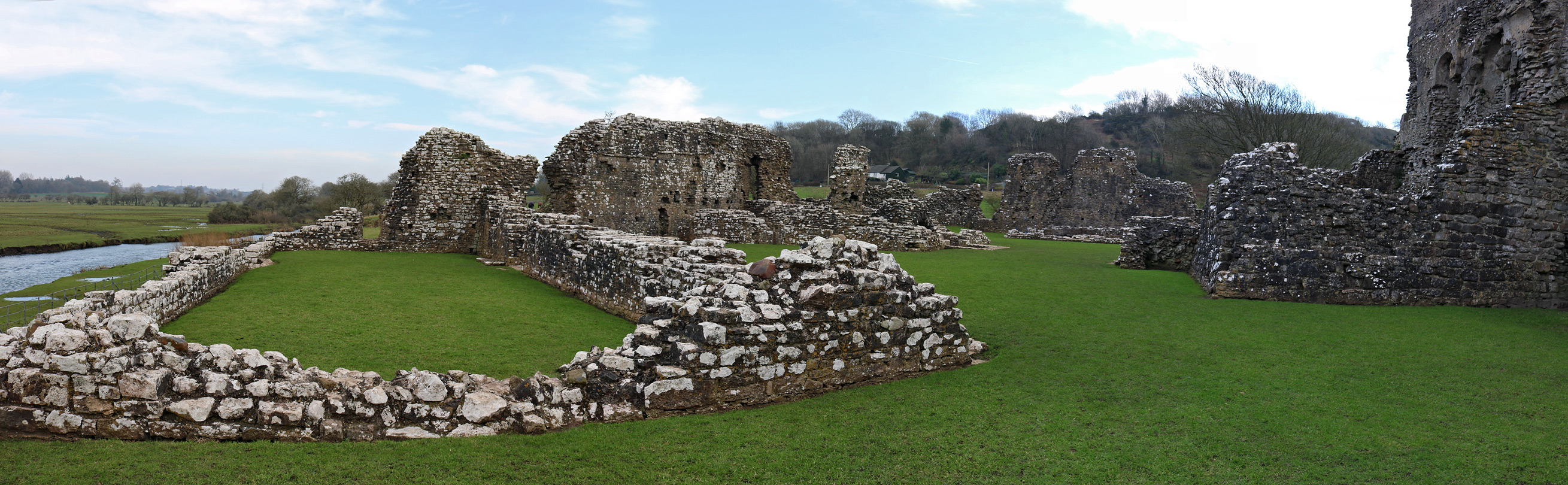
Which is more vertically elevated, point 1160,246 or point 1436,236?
point 1436,236

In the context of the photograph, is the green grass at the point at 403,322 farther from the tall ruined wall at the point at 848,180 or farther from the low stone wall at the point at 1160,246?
the tall ruined wall at the point at 848,180

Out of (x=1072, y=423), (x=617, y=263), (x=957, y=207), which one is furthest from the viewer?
(x=957, y=207)

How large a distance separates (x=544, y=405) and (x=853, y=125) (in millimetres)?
76415

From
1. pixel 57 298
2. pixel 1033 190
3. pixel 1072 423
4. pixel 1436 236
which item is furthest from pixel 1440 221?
pixel 1033 190

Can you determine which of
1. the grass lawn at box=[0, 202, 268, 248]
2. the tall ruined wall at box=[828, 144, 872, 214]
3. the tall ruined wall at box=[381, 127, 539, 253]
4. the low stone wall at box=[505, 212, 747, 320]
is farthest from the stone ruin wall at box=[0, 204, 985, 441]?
the grass lawn at box=[0, 202, 268, 248]

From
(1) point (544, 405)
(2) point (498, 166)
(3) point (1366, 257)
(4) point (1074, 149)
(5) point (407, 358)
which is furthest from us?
(4) point (1074, 149)

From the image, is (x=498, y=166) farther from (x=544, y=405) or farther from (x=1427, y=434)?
(x=1427, y=434)

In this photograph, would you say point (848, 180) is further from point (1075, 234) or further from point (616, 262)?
point (616, 262)

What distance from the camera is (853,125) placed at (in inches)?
3130

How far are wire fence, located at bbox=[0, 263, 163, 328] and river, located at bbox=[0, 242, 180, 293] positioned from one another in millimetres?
4083

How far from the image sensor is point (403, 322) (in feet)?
28.3

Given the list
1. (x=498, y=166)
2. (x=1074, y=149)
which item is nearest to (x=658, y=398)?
(x=498, y=166)

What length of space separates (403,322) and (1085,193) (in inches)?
1138

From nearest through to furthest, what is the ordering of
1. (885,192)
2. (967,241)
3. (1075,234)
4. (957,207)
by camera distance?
(967,241), (1075,234), (885,192), (957,207)
